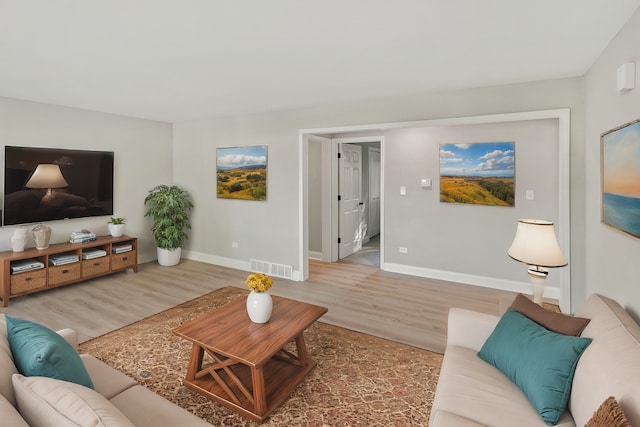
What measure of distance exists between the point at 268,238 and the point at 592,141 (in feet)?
13.0

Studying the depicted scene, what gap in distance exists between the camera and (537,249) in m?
2.21

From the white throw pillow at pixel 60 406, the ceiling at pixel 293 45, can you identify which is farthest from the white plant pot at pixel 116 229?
the white throw pillow at pixel 60 406

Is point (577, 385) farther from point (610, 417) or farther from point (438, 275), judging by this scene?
point (438, 275)

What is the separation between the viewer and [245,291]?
171 inches

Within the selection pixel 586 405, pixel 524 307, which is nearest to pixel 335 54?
pixel 524 307

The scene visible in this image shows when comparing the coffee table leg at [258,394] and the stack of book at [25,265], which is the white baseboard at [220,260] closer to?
the stack of book at [25,265]

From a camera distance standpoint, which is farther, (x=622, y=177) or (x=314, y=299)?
(x=314, y=299)

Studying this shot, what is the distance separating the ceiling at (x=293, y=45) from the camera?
1.98 m

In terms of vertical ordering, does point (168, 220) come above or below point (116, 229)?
above

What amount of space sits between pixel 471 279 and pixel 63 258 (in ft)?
17.5

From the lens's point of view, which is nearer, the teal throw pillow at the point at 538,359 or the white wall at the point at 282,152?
the teal throw pillow at the point at 538,359

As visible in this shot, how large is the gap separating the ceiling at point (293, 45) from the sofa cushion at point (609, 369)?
1.74m

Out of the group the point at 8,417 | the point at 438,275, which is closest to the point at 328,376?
the point at 8,417

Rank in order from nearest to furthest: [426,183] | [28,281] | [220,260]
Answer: [28,281] → [426,183] → [220,260]
